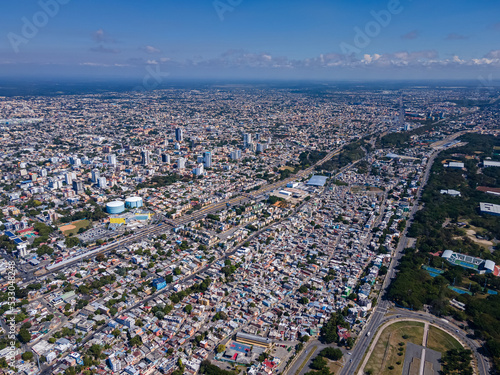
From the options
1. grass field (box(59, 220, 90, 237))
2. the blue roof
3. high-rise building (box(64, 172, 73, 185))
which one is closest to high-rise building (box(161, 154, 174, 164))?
high-rise building (box(64, 172, 73, 185))

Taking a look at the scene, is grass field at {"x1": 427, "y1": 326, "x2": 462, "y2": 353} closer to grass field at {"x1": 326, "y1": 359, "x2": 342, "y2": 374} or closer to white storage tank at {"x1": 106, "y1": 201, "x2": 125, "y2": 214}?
grass field at {"x1": 326, "y1": 359, "x2": 342, "y2": 374}

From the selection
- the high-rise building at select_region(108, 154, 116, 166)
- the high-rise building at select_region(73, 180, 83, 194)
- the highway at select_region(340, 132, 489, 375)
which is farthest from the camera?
the high-rise building at select_region(108, 154, 116, 166)

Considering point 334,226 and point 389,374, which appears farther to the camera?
point 334,226

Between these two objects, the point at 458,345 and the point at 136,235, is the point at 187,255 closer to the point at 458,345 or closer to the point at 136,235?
the point at 136,235

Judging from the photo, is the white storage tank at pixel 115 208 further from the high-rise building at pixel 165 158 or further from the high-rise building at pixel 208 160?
the high-rise building at pixel 208 160

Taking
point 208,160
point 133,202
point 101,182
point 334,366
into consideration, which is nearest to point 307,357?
point 334,366

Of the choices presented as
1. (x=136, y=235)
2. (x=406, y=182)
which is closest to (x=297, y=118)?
(x=406, y=182)
